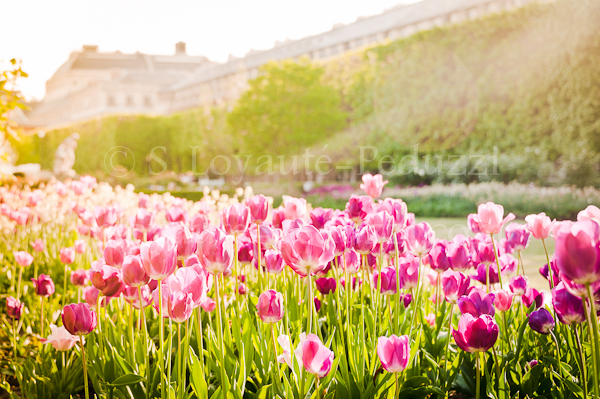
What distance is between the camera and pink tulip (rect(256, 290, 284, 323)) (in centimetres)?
156

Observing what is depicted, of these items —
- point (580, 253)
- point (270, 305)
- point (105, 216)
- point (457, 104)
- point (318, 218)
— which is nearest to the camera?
point (580, 253)

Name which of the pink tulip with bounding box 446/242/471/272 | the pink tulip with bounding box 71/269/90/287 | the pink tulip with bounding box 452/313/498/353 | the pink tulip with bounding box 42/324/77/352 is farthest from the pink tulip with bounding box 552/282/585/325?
the pink tulip with bounding box 71/269/90/287

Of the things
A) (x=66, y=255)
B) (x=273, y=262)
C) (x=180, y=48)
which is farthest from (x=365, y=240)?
(x=180, y=48)

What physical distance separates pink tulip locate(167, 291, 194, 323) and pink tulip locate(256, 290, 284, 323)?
0.25 metres

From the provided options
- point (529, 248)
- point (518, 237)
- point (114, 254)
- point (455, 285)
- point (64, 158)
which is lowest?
point (529, 248)

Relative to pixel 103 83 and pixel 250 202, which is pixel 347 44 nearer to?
pixel 103 83

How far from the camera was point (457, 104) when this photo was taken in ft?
53.8

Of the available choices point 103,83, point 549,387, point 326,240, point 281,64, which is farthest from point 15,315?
point 103,83

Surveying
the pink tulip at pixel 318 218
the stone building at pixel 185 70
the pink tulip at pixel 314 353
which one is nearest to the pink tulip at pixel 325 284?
the pink tulip at pixel 318 218

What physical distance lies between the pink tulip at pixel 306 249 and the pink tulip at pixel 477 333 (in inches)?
A: 18.6

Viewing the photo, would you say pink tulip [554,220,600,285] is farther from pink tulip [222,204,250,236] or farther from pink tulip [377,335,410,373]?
pink tulip [222,204,250,236]

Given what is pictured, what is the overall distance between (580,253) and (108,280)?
1557 millimetres

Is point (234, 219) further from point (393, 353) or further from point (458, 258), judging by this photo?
point (458, 258)

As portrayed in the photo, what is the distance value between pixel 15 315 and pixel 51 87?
10040 centimetres
